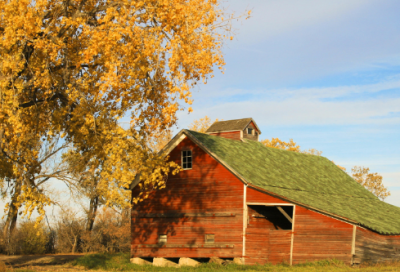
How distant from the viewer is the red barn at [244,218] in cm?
2227

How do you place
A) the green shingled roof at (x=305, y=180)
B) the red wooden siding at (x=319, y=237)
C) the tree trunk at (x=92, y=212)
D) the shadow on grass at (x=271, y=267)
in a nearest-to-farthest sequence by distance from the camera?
the shadow on grass at (x=271, y=267), the red wooden siding at (x=319, y=237), the green shingled roof at (x=305, y=180), the tree trunk at (x=92, y=212)

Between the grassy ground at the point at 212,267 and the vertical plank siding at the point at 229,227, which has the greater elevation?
the vertical plank siding at the point at 229,227

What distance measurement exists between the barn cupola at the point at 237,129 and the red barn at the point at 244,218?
3.50 meters

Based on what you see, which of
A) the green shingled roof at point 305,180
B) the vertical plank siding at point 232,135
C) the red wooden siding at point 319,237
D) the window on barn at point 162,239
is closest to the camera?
the red wooden siding at point 319,237

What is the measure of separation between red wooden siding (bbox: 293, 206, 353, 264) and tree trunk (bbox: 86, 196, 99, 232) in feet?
74.4

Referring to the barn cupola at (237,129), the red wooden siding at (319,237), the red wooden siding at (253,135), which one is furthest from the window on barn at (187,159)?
the red wooden siding at (253,135)

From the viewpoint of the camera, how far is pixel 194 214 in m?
25.0

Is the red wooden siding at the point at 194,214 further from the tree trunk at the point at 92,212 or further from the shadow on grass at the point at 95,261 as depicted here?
the tree trunk at the point at 92,212

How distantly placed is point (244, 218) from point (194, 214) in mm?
3076

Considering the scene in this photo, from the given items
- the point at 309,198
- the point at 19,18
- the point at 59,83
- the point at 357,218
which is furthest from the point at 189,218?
the point at 19,18

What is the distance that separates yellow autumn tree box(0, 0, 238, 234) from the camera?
16406mm

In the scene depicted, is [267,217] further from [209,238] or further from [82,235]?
[82,235]

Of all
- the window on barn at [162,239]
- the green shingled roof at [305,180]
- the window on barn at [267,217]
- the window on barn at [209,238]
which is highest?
the green shingled roof at [305,180]

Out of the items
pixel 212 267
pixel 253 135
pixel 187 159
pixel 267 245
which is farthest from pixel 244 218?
pixel 253 135
